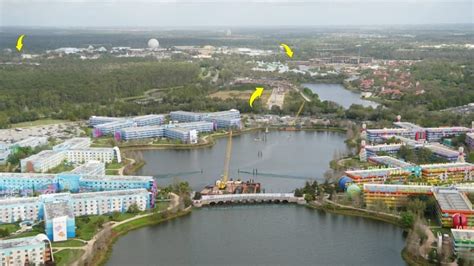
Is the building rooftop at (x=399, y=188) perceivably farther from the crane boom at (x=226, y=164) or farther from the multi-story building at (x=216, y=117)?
the multi-story building at (x=216, y=117)

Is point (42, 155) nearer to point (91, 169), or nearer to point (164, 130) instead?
point (91, 169)

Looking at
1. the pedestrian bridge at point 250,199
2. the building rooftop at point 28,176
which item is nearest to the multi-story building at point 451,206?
the pedestrian bridge at point 250,199

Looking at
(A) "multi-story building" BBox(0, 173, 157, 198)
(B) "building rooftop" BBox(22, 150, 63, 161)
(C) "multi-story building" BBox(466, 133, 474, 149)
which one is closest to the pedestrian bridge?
(A) "multi-story building" BBox(0, 173, 157, 198)

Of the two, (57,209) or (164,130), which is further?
(164,130)

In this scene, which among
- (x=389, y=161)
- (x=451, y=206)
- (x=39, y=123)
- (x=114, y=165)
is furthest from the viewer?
(x=39, y=123)

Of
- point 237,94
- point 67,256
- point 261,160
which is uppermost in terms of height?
point 237,94

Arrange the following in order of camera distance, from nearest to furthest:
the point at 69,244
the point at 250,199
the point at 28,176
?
1. the point at 69,244
2. the point at 250,199
3. the point at 28,176

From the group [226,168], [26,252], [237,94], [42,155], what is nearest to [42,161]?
[42,155]

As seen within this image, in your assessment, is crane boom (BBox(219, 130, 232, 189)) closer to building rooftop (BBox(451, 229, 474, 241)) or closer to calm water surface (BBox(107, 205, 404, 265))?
calm water surface (BBox(107, 205, 404, 265))
